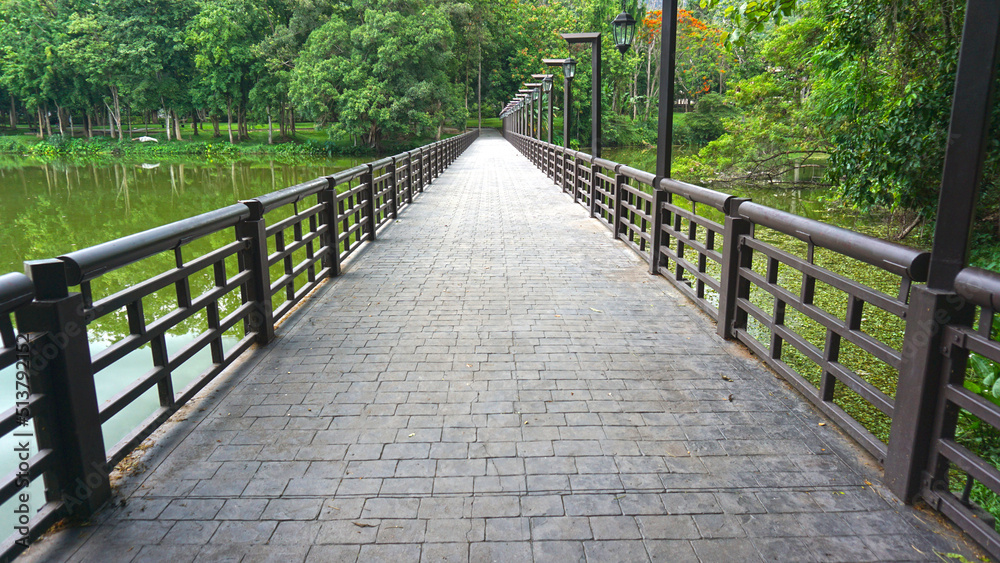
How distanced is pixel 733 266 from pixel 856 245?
162cm

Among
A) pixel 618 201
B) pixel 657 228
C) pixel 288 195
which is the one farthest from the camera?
pixel 618 201

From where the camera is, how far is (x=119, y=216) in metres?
20.3

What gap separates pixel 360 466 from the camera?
132 inches

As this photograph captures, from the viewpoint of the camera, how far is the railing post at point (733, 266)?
5.02 metres

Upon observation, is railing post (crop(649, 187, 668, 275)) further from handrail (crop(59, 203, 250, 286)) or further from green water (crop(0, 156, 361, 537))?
green water (crop(0, 156, 361, 537))

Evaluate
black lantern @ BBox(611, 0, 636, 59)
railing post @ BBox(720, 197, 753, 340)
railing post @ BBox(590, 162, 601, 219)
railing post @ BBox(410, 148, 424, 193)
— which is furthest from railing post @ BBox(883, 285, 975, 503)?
railing post @ BBox(410, 148, 424, 193)

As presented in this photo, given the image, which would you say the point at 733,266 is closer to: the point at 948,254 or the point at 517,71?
the point at 948,254

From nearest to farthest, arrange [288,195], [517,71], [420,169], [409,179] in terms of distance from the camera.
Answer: [288,195] → [409,179] → [420,169] → [517,71]

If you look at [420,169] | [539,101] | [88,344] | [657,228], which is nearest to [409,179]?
[420,169]

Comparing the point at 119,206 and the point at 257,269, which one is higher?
the point at 257,269

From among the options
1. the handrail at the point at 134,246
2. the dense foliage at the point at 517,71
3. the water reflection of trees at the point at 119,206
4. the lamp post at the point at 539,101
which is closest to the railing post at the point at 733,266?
the dense foliage at the point at 517,71

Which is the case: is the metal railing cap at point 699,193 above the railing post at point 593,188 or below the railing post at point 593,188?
above

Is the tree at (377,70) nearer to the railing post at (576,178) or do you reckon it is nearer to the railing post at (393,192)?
the railing post at (576,178)

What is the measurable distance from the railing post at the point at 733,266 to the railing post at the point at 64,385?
418 cm
